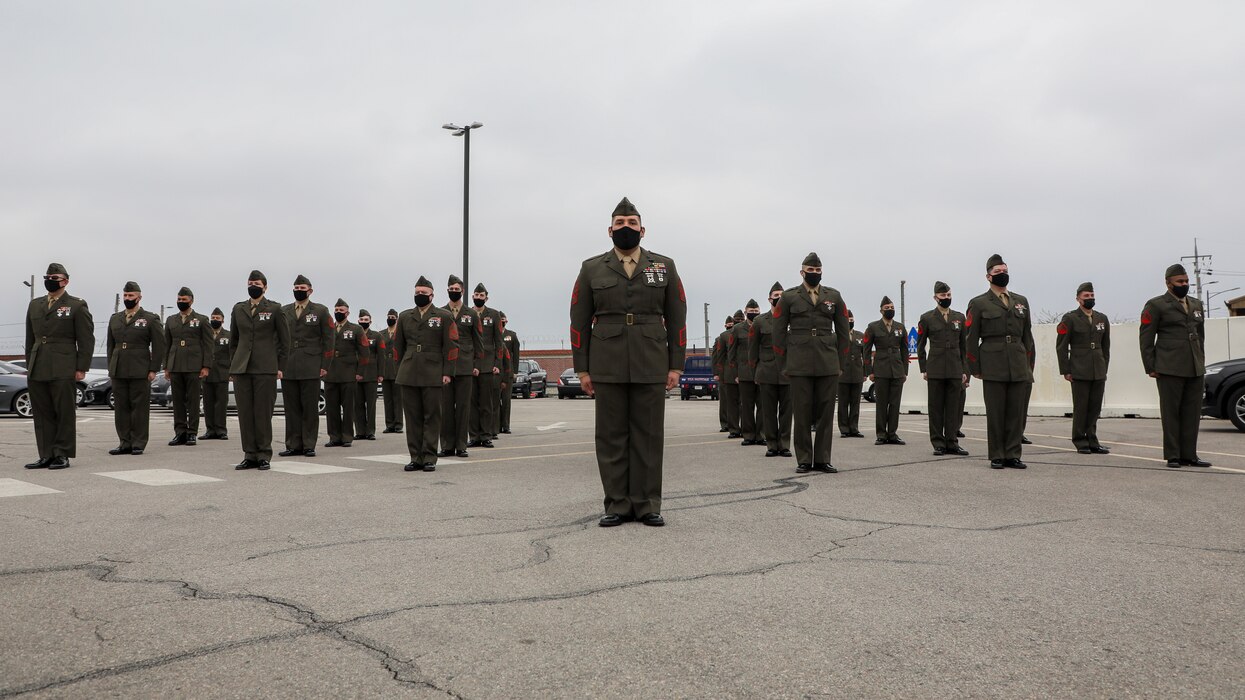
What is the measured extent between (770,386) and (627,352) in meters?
6.41

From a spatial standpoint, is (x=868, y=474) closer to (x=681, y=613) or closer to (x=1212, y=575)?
(x=1212, y=575)

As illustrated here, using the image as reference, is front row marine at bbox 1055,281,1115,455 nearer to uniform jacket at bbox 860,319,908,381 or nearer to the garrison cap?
uniform jacket at bbox 860,319,908,381

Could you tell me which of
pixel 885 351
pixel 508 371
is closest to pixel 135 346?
pixel 508 371

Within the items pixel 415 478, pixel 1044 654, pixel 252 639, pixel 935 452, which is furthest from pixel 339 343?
pixel 1044 654

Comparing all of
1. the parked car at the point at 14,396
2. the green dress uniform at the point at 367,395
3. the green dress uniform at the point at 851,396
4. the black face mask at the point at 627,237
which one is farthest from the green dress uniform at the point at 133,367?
the parked car at the point at 14,396

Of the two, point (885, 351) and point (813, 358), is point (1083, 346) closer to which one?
point (885, 351)

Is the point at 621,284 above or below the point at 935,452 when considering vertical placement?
above

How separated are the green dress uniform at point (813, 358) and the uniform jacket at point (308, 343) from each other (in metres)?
5.98

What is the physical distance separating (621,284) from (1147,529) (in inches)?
141

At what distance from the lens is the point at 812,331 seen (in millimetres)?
9414

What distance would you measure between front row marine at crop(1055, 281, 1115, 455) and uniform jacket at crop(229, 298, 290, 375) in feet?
31.5

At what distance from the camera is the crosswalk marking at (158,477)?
26.7 feet

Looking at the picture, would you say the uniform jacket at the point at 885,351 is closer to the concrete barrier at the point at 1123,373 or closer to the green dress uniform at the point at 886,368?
the green dress uniform at the point at 886,368

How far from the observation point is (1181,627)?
3449mm
